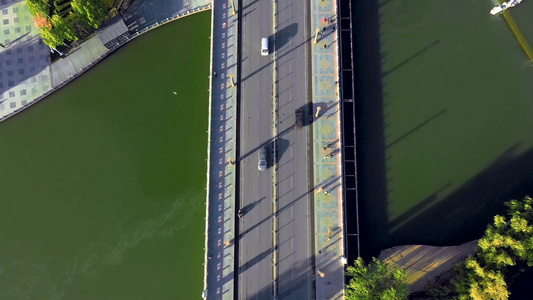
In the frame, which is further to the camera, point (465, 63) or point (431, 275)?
point (465, 63)

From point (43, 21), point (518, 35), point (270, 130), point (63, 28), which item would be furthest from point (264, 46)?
point (518, 35)

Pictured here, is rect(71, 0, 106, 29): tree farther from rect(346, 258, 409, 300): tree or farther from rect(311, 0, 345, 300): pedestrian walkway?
rect(346, 258, 409, 300): tree

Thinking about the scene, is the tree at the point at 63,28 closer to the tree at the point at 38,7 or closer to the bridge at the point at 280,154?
the tree at the point at 38,7

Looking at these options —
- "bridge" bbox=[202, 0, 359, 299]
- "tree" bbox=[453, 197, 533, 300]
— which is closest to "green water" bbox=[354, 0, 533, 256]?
"bridge" bbox=[202, 0, 359, 299]

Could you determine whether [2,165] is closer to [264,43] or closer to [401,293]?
[264,43]

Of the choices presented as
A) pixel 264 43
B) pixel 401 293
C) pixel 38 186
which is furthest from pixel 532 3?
pixel 38 186

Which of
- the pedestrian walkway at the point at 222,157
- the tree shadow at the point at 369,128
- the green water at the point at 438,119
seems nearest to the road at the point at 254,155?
the pedestrian walkway at the point at 222,157

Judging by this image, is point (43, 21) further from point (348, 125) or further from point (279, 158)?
point (348, 125)
